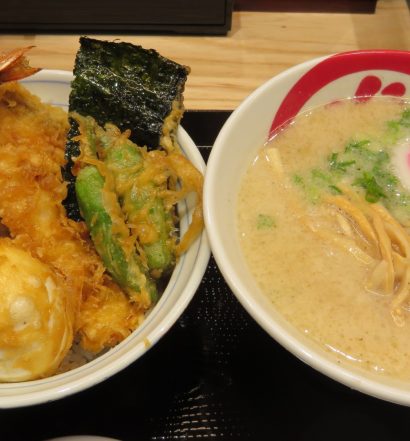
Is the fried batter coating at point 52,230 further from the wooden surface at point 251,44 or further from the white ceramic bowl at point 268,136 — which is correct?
the wooden surface at point 251,44

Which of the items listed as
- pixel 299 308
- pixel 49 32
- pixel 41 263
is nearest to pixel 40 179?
pixel 41 263

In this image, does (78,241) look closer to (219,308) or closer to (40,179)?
(40,179)

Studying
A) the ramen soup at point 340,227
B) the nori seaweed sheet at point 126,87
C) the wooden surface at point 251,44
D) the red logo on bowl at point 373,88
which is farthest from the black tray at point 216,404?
the wooden surface at point 251,44

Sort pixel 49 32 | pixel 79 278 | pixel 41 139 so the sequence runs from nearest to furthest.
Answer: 1. pixel 79 278
2. pixel 41 139
3. pixel 49 32


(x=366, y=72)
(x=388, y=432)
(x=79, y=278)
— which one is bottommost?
(x=388, y=432)

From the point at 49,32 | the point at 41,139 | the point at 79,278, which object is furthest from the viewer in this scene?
the point at 49,32

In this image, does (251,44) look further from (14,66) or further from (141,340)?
(141,340)

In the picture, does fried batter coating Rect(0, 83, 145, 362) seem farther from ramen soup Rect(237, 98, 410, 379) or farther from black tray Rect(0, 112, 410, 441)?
ramen soup Rect(237, 98, 410, 379)
